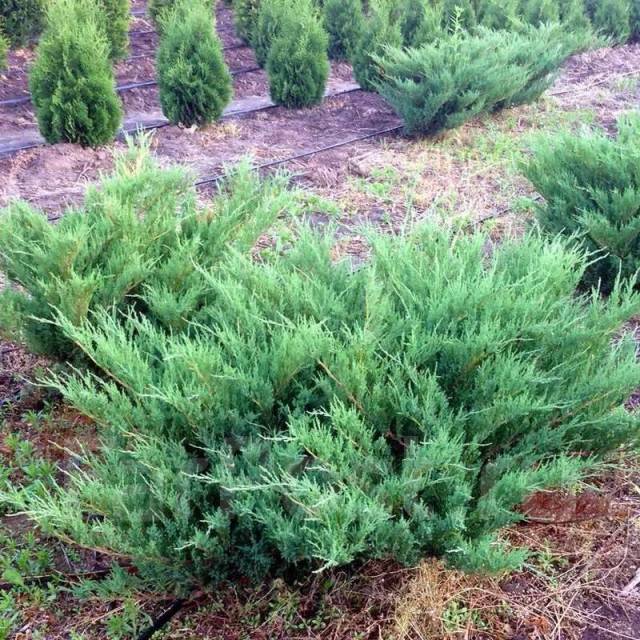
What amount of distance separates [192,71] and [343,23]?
11.7ft

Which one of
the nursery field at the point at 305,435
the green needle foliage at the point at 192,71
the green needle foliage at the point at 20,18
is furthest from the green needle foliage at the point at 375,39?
the nursery field at the point at 305,435

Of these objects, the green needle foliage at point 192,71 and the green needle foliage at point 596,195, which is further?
the green needle foliage at point 192,71

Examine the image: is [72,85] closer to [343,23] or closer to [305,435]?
[343,23]

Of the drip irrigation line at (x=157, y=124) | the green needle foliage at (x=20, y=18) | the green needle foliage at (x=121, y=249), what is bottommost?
the drip irrigation line at (x=157, y=124)

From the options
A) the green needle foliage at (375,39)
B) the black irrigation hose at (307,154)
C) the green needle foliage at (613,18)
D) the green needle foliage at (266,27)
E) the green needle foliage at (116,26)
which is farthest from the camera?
the green needle foliage at (613,18)

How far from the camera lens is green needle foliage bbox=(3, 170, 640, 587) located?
173 cm

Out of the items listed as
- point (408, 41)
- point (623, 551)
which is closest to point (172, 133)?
point (408, 41)

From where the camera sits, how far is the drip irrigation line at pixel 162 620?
1975 mm

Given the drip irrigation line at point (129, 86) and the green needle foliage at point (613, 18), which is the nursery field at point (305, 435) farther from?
the green needle foliage at point (613, 18)

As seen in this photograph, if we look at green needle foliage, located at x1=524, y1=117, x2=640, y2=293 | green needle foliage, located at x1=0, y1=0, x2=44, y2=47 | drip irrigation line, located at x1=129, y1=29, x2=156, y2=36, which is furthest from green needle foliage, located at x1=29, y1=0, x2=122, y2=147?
drip irrigation line, located at x1=129, y1=29, x2=156, y2=36

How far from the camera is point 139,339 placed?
2.28m

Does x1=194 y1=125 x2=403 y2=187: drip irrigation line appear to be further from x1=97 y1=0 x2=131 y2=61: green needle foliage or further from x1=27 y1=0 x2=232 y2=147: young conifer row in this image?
x1=97 y1=0 x2=131 y2=61: green needle foliage

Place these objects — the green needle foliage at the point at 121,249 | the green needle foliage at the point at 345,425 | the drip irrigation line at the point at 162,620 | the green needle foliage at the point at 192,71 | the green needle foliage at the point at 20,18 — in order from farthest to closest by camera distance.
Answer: the green needle foliage at the point at 20,18, the green needle foliage at the point at 192,71, the green needle foliage at the point at 121,249, the drip irrigation line at the point at 162,620, the green needle foliage at the point at 345,425

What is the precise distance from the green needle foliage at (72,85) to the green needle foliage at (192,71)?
762mm
